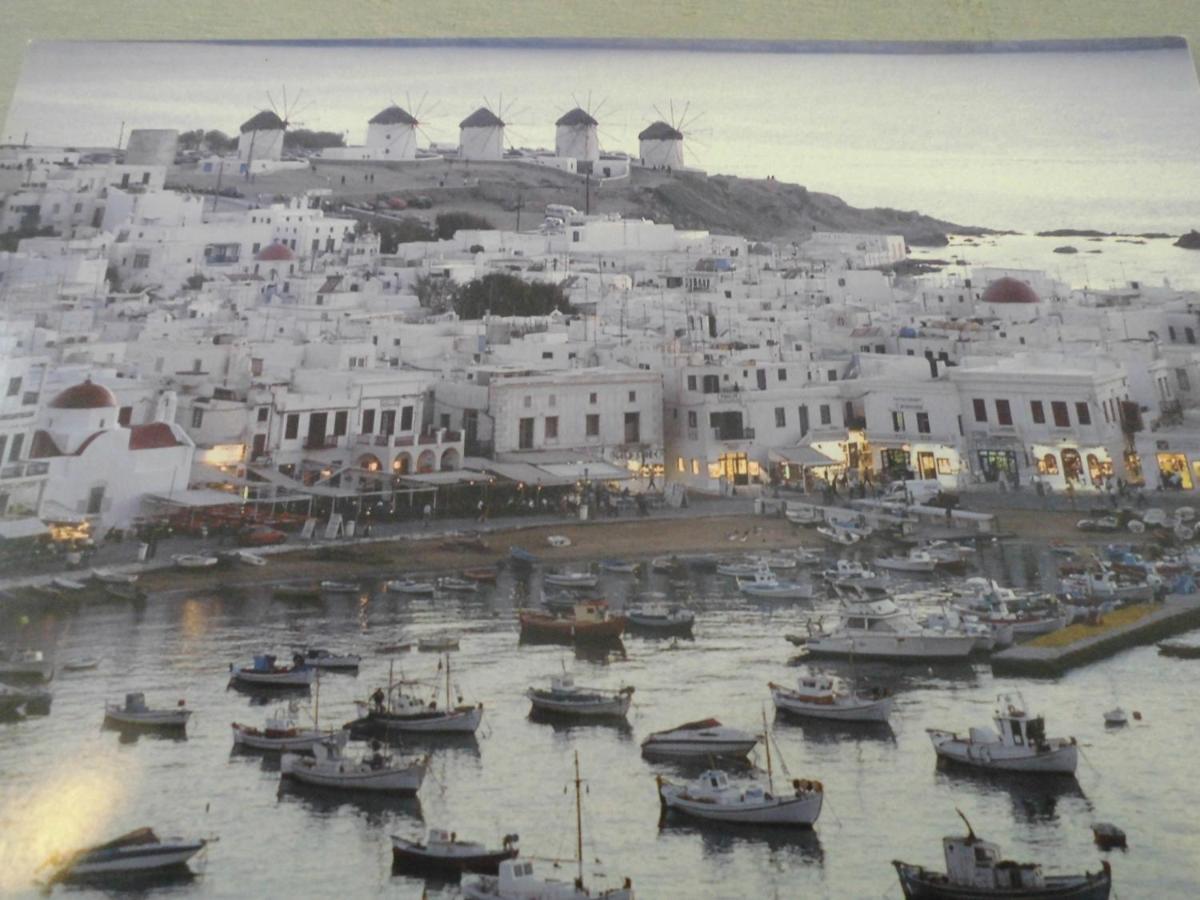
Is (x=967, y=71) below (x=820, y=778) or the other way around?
the other way around

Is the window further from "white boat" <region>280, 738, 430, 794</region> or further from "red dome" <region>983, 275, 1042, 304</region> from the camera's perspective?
"white boat" <region>280, 738, 430, 794</region>

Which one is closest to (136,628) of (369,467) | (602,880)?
(369,467)

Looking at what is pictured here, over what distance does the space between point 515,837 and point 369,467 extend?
1.62 metres

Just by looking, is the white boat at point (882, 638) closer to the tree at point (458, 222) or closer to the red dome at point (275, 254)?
the red dome at point (275, 254)

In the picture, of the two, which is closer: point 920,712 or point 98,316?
point 920,712

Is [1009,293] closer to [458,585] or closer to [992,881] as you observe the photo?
[458,585]

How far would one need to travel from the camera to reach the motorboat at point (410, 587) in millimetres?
4469

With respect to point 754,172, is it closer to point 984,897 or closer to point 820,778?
point 820,778

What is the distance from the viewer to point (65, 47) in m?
5.48

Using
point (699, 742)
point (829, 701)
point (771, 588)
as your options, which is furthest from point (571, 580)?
point (829, 701)

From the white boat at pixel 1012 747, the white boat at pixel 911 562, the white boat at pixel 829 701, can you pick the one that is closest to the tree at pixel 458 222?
the white boat at pixel 911 562

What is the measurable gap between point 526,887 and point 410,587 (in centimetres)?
128

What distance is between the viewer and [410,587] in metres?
4.50

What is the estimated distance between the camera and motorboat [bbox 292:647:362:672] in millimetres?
4133
